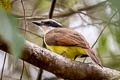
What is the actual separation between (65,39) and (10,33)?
195 cm

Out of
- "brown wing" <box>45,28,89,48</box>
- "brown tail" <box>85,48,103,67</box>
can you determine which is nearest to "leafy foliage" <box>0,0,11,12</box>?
"brown tail" <box>85,48,103,67</box>

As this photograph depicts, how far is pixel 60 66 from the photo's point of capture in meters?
1.74

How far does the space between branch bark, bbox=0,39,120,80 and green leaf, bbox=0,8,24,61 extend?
88 centimetres

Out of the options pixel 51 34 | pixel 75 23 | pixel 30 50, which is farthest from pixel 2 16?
pixel 75 23

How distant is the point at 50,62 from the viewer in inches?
66.9

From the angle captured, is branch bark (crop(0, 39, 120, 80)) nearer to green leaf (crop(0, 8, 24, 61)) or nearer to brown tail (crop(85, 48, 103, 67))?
brown tail (crop(85, 48, 103, 67))

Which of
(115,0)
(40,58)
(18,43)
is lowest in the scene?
(40,58)

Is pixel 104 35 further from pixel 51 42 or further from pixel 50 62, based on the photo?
pixel 50 62

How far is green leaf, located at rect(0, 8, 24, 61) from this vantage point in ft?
1.86

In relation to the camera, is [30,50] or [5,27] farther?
[30,50]

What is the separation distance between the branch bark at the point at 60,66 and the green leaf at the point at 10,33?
879 millimetres

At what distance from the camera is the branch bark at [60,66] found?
5.23 ft

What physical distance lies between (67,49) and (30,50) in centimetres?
93

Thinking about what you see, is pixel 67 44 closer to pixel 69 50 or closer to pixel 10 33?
pixel 69 50
